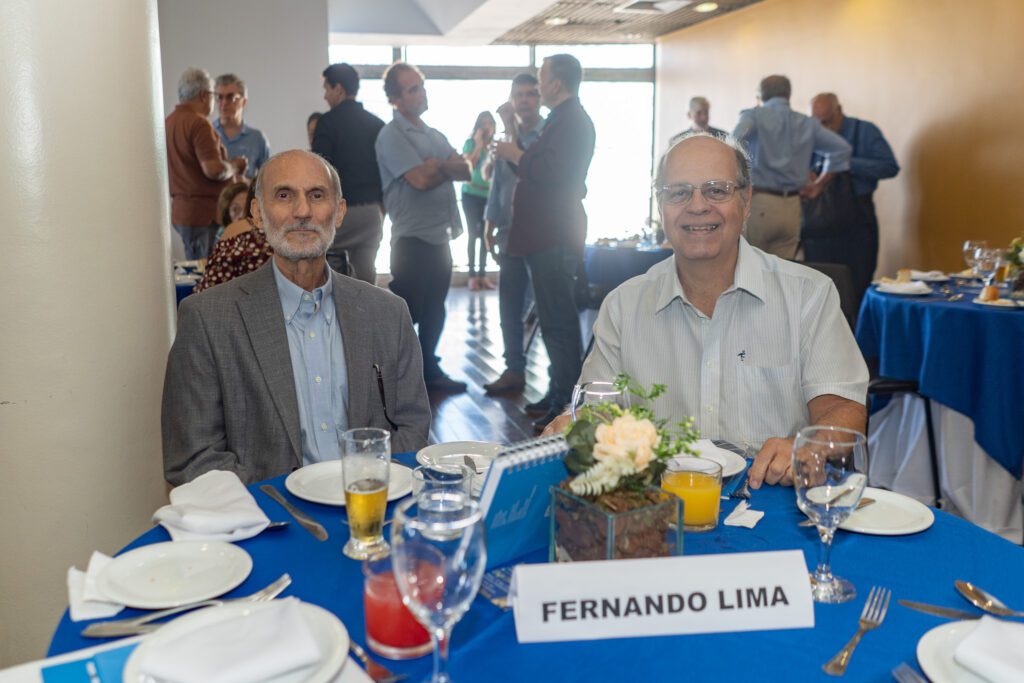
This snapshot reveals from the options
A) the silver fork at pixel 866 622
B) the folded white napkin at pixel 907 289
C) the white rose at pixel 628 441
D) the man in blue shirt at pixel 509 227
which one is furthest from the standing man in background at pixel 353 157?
the silver fork at pixel 866 622

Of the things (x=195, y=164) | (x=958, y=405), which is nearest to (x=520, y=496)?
(x=958, y=405)

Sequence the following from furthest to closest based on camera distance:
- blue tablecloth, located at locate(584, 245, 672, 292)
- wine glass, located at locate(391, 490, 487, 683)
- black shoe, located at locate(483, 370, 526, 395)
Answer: black shoe, located at locate(483, 370, 526, 395)
blue tablecloth, located at locate(584, 245, 672, 292)
wine glass, located at locate(391, 490, 487, 683)

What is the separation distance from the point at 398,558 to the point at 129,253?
1.51 meters

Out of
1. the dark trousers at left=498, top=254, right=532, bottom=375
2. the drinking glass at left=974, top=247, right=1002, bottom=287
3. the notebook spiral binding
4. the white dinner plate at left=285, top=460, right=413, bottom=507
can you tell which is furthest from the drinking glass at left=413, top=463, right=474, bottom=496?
the dark trousers at left=498, top=254, right=532, bottom=375

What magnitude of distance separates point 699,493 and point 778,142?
5.59 meters

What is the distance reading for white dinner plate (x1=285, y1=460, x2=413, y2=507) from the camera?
1511 mm

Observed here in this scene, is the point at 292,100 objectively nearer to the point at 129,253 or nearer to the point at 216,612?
the point at 129,253

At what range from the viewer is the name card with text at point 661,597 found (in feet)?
3.58

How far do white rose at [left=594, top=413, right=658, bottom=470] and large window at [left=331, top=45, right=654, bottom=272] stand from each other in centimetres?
950

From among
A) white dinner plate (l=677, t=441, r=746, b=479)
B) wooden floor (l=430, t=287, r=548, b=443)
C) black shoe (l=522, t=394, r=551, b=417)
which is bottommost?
wooden floor (l=430, t=287, r=548, b=443)

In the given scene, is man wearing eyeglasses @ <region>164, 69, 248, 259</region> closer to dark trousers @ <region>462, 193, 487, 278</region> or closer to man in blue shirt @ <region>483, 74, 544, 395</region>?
man in blue shirt @ <region>483, 74, 544, 395</region>

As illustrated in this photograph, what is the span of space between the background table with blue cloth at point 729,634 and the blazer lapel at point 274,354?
0.59 m

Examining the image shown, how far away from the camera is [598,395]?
1.51 meters

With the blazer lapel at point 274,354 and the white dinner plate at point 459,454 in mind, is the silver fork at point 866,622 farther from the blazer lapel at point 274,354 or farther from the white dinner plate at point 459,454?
the blazer lapel at point 274,354
